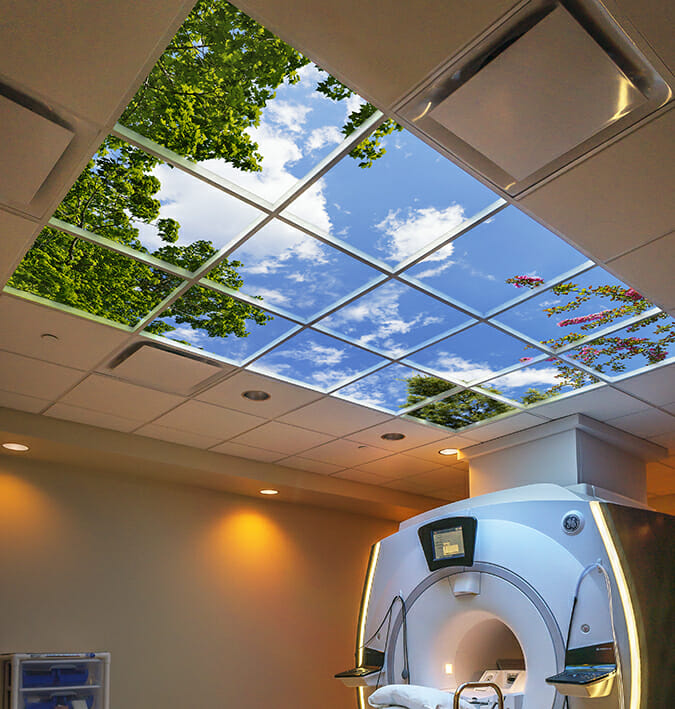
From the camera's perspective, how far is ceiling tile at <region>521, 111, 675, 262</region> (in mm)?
2357

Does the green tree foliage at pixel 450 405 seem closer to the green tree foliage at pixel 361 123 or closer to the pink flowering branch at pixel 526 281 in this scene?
the pink flowering branch at pixel 526 281

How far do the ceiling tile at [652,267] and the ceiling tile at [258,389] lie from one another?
1996 mm

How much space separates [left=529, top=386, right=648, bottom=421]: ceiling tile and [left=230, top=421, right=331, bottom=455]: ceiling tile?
5.17ft

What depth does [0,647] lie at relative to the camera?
4586 mm

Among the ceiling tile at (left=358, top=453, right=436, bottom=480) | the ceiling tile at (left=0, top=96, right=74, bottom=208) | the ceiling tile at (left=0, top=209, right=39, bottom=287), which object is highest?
the ceiling tile at (left=0, top=96, right=74, bottom=208)

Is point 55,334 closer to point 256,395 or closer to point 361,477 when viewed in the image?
point 256,395

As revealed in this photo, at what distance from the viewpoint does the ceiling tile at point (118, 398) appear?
427cm

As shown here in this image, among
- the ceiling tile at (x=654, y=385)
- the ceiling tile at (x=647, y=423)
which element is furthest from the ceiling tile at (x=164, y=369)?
the ceiling tile at (x=647, y=423)

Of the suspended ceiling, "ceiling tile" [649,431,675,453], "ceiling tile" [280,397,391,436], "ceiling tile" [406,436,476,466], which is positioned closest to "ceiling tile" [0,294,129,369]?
the suspended ceiling

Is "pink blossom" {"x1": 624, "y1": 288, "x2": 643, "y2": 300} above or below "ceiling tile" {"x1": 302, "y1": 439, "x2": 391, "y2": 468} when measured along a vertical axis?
above

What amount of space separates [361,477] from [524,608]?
2787mm

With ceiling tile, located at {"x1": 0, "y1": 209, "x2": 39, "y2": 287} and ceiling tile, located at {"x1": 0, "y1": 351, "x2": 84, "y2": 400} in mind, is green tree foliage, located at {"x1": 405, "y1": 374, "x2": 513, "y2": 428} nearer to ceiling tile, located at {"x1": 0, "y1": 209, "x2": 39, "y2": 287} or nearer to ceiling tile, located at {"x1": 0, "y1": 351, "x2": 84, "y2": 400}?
ceiling tile, located at {"x1": 0, "y1": 351, "x2": 84, "y2": 400}

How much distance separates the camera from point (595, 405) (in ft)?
14.8

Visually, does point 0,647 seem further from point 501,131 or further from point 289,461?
point 501,131
